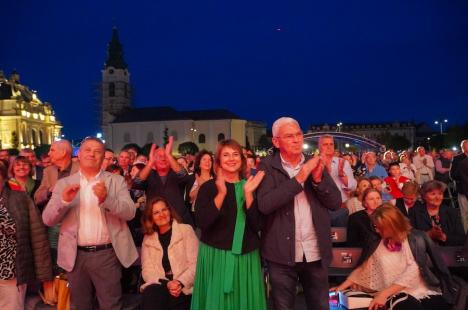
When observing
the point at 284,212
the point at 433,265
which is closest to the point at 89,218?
the point at 284,212

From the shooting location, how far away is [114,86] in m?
98.6

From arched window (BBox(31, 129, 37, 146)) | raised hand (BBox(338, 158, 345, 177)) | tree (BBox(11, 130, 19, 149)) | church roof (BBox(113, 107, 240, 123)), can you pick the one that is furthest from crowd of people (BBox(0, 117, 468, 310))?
arched window (BBox(31, 129, 37, 146))

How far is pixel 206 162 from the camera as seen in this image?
6.48 metres

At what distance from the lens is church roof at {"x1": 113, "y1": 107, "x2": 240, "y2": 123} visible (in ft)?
285

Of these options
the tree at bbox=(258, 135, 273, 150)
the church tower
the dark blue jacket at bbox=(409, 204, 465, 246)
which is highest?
the church tower

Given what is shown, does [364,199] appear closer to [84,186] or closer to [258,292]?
[258,292]

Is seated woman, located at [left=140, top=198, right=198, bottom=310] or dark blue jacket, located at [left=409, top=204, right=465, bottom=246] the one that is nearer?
seated woman, located at [left=140, top=198, right=198, bottom=310]

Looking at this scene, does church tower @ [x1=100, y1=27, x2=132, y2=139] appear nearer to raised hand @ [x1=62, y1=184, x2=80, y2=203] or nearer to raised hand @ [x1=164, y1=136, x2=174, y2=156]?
raised hand @ [x1=164, y1=136, x2=174, y2=156]

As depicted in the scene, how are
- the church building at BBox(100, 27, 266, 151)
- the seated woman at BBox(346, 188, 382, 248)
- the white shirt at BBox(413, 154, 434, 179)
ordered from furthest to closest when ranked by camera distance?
the church building at BBox(100, 27, 266, 151) < the white shirt at BBox(413, 154, 434, 179) < the seated woman at BBox(346, 188, 382, 248)

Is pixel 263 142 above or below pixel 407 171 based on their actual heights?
above

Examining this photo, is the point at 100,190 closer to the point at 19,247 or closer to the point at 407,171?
the point at 19,247

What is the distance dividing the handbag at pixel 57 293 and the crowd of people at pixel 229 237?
0.13 metres

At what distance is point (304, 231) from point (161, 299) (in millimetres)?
1626

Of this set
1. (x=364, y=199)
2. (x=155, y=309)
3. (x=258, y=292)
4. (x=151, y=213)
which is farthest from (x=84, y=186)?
(x=364, y=199)
